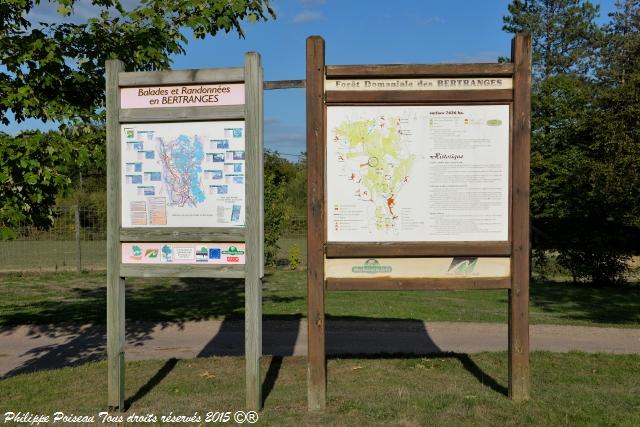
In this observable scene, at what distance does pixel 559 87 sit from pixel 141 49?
36.2 metres

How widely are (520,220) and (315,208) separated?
1.75 m

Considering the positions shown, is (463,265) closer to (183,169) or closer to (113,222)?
(183,169)

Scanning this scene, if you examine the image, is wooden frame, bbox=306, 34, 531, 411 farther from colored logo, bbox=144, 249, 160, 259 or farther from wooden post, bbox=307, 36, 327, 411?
colored logo, bbox=144, 249, 160, 259

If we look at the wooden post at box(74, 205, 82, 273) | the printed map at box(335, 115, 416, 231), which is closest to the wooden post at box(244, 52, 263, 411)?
→ the printed map at box(335, 115, 416, 231)

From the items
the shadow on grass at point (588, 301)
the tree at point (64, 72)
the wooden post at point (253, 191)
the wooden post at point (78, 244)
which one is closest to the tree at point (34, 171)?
the tree at point (64, 72)

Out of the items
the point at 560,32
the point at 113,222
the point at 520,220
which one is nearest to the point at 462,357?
the point at 520,220

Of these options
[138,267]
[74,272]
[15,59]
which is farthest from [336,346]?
[74,272]

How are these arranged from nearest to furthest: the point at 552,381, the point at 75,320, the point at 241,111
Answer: the point at 241,111, the point at 552,381, the point at 75,320

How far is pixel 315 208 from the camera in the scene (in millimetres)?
5441

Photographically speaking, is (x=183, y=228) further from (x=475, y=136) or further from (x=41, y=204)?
(x=475, y=136)

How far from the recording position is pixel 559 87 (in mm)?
38812

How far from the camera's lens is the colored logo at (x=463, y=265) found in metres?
5.51

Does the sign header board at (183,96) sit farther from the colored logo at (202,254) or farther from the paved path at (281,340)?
the paved path at (281,340)

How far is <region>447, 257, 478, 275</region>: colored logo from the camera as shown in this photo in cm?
551
